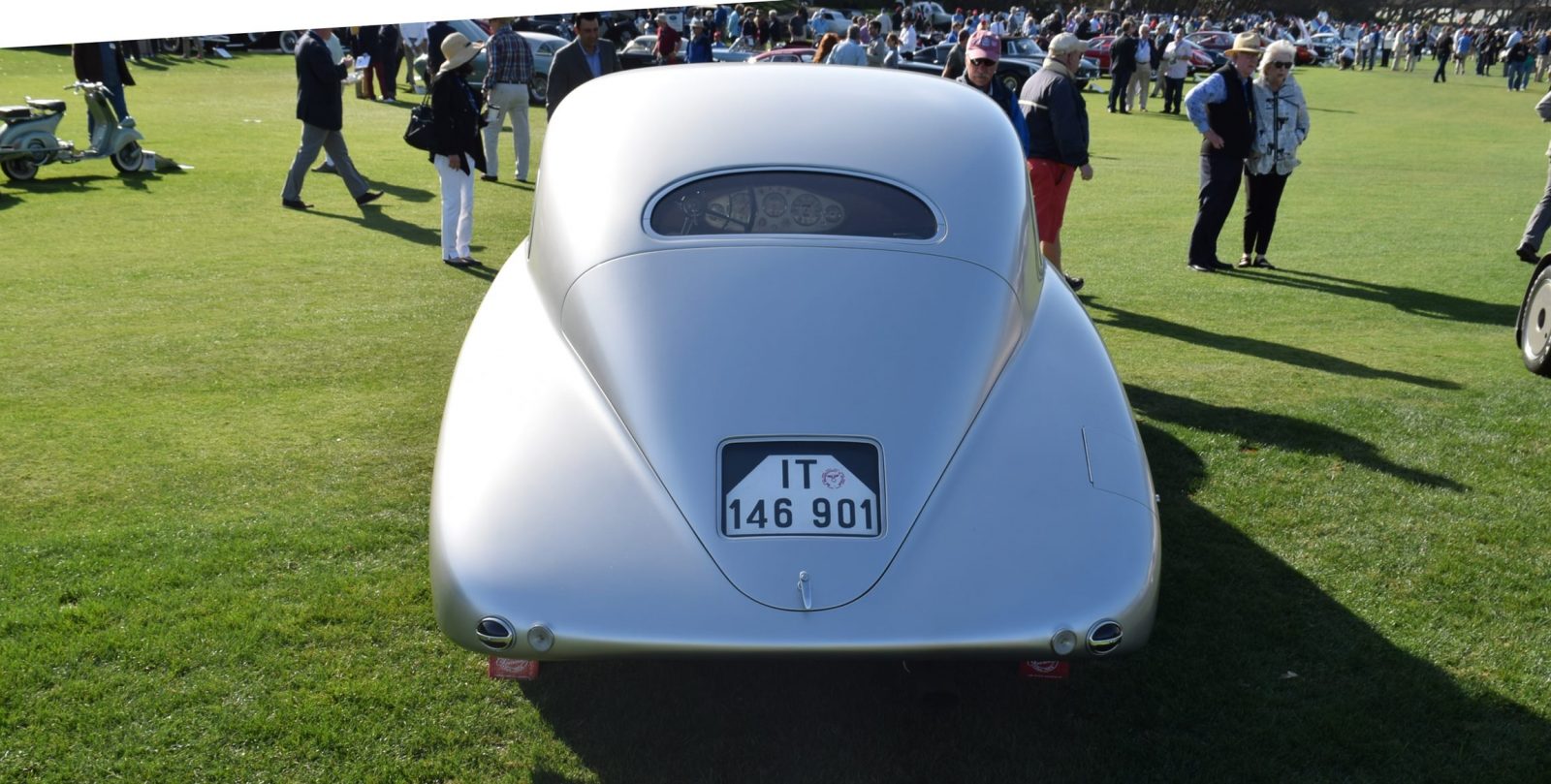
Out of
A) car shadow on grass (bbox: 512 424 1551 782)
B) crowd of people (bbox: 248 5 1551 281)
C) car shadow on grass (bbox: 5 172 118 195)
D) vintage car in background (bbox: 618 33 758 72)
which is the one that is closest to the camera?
car shadow on grass (bbox: 512 424 1551 782)

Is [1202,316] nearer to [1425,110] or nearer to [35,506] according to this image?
[35,506]

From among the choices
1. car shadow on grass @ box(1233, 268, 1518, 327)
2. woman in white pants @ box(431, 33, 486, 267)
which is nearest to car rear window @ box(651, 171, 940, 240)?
woman in white pants @ box(431, 33, 486, 267)

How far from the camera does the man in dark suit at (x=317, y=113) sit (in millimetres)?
12555

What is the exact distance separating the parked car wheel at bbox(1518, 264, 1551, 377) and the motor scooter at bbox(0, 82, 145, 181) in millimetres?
14057

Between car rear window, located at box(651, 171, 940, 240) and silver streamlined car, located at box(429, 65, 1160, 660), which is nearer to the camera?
silver streamlined car, located at box(429, 65, 1160, 660)

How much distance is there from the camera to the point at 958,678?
4.29 m

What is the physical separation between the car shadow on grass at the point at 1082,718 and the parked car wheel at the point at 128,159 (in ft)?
42.6

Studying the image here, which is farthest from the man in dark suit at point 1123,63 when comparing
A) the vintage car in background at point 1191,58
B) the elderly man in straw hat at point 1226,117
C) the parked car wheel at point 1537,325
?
the parked car wheel at point 1537,325

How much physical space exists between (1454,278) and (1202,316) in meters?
3.56

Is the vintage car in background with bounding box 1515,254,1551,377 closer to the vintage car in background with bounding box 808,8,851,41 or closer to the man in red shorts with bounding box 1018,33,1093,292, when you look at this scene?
the man in red shorts with bounding box 1018,33,1093,292

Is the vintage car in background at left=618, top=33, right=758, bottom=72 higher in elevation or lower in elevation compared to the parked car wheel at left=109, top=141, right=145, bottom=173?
higher

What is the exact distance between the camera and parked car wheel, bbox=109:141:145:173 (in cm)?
1481

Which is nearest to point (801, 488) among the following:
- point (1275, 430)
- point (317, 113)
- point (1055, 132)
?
point (1275, 430)

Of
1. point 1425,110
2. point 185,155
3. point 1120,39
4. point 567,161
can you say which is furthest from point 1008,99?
point 1425,110
